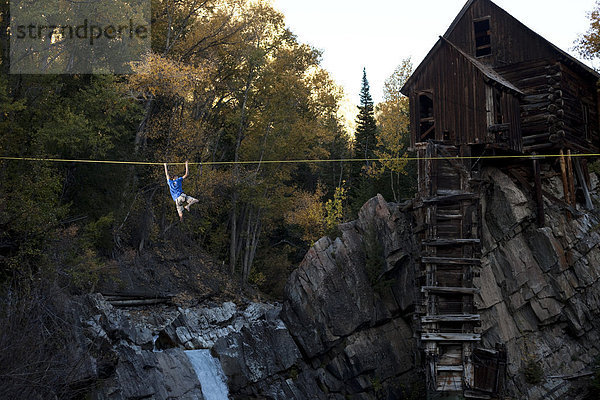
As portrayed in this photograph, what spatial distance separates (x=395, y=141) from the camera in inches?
1662

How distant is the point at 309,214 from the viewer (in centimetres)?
3766

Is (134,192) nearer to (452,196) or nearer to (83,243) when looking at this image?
(83,243)

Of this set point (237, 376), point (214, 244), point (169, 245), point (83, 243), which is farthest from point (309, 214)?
point (83, 243)

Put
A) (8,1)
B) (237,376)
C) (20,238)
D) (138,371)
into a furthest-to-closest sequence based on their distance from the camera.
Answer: (237,376), (8,1), (138,371), (20,238)

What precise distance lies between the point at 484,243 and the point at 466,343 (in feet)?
22.1

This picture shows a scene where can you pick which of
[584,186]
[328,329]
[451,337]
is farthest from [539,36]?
[328,329]

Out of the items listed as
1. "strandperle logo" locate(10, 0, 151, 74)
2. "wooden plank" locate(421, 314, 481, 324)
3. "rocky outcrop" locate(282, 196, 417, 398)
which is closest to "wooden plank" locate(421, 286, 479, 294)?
"wooden plank" locate(421, 314, 481, 324)

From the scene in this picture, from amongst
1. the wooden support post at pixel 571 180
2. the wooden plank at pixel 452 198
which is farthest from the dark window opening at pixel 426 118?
the wooden support post at pixel 571 180

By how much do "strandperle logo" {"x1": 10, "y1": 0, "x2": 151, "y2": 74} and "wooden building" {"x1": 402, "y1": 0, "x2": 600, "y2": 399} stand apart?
15.4 meters

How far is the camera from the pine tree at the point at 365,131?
4894 centimetres

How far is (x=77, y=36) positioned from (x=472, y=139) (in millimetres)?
19928

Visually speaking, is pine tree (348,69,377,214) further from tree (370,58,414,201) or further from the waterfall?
the waterfall

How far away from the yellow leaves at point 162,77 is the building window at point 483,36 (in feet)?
50.2

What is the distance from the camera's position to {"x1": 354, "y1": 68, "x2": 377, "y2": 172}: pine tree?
→ 48.9 meters
